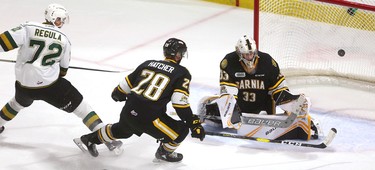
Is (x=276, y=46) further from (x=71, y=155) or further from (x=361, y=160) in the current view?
(x=71, y=155)

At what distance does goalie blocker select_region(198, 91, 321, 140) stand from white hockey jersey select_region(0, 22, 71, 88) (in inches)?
43.0

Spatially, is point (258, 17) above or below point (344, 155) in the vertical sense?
above

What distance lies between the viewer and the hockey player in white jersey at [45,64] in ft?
16.5

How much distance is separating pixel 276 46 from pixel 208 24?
6.24ft

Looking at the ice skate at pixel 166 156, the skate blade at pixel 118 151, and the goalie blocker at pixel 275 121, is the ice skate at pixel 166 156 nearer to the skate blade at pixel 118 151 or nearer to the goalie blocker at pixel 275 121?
the skate blade at pixel 118 151

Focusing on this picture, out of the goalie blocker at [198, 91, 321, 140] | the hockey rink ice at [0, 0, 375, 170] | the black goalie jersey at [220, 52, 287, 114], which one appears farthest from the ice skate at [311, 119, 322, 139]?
the black goalie jersey at [220, 52, 287, 114]

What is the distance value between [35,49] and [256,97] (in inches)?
58.9

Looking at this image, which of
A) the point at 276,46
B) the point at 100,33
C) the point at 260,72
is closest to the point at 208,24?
the point at 100,33

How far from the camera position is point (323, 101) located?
6.28 m

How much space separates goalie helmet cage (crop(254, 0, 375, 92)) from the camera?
6.38 m

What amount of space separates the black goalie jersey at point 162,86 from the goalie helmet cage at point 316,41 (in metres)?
1.75

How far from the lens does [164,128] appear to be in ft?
15.7

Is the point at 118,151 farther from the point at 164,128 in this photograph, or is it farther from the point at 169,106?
the point at 169,106

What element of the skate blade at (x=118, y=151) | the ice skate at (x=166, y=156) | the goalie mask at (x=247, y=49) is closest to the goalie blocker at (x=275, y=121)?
the goalie mask at (x=247, y=49)
